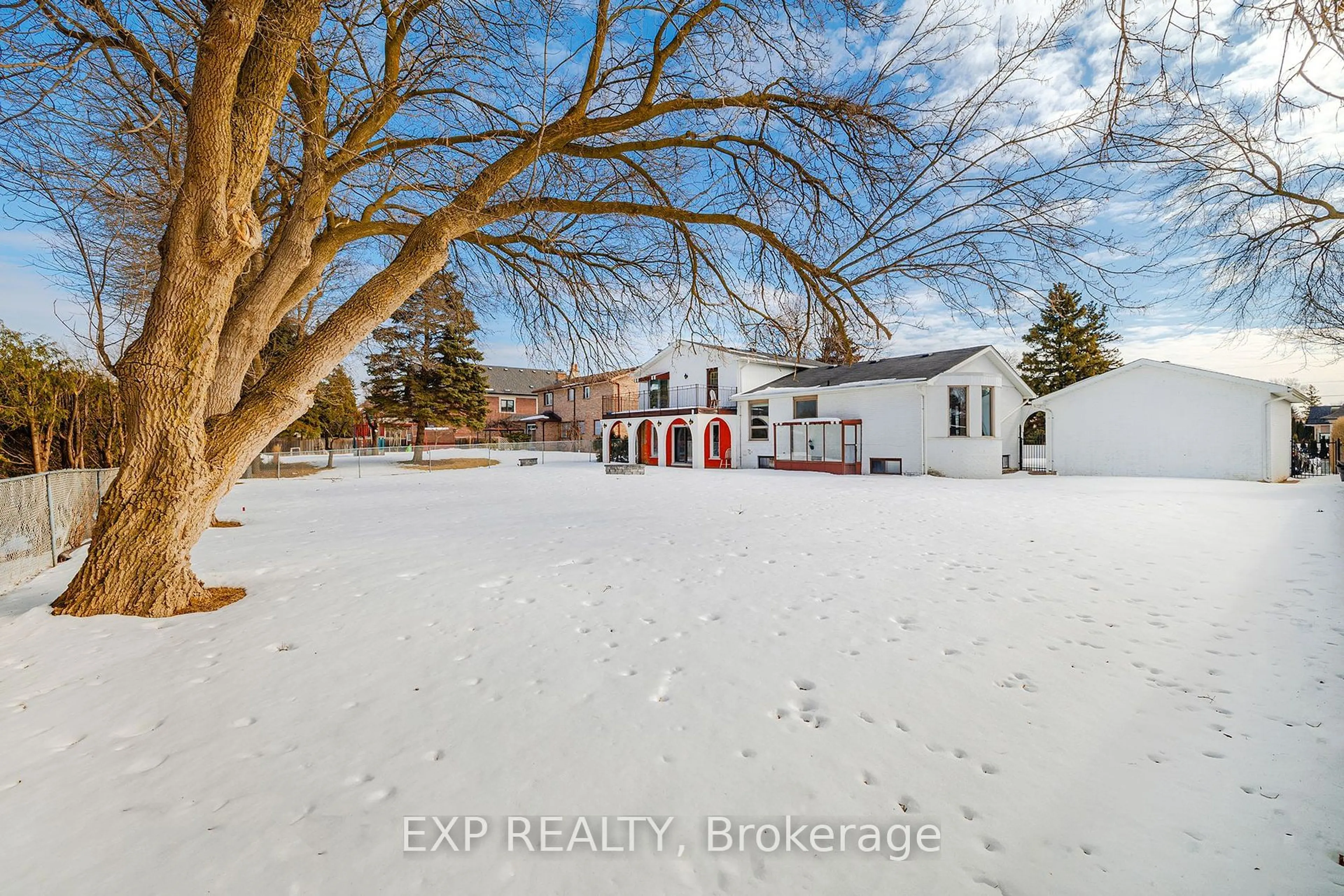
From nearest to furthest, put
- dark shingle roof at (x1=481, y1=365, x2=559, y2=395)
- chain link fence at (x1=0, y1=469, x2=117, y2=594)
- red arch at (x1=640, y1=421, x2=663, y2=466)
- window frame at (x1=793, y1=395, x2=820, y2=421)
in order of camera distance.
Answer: chain link fence at (x1=0, y1=469, x2=117, y2=594) < window frame at (x1=793, y1=395, x2=820, y2=421) < red arch at (x1=640, y1=421, x2=663, y2=466) < dark shingle roof at (x1=481, y1=365, x2=559, y2=395)

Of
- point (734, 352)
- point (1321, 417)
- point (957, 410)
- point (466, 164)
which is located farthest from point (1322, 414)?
point (466, 164)

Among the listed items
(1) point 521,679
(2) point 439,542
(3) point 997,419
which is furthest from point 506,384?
(1) point 521,679

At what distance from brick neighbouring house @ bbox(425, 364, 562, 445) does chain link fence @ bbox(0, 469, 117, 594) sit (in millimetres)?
34536

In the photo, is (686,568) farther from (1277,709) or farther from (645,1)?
(645,1)

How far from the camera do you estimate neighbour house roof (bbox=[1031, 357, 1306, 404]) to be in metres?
16.8

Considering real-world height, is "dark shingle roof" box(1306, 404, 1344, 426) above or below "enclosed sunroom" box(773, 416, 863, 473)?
above

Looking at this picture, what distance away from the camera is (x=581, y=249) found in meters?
7.71

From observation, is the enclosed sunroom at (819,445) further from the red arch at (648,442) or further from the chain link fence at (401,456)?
the chain link fence at (401,456)

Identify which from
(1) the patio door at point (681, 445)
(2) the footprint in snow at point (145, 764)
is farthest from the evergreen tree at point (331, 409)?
(2) the footprint in snow at point (145, 764)

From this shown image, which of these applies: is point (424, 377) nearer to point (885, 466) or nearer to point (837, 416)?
point (837, 416)

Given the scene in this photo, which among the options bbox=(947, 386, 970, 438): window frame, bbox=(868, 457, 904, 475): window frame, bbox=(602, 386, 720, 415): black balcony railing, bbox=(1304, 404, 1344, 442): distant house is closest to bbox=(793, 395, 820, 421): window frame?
bbox=(868, 457, 904, 475): window frame

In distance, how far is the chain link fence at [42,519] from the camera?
5.59 meters

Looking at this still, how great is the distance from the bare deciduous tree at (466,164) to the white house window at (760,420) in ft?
58.8

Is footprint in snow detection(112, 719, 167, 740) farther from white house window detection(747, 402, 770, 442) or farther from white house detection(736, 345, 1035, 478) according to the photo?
white house window detection(747, 402, 770, 442)
